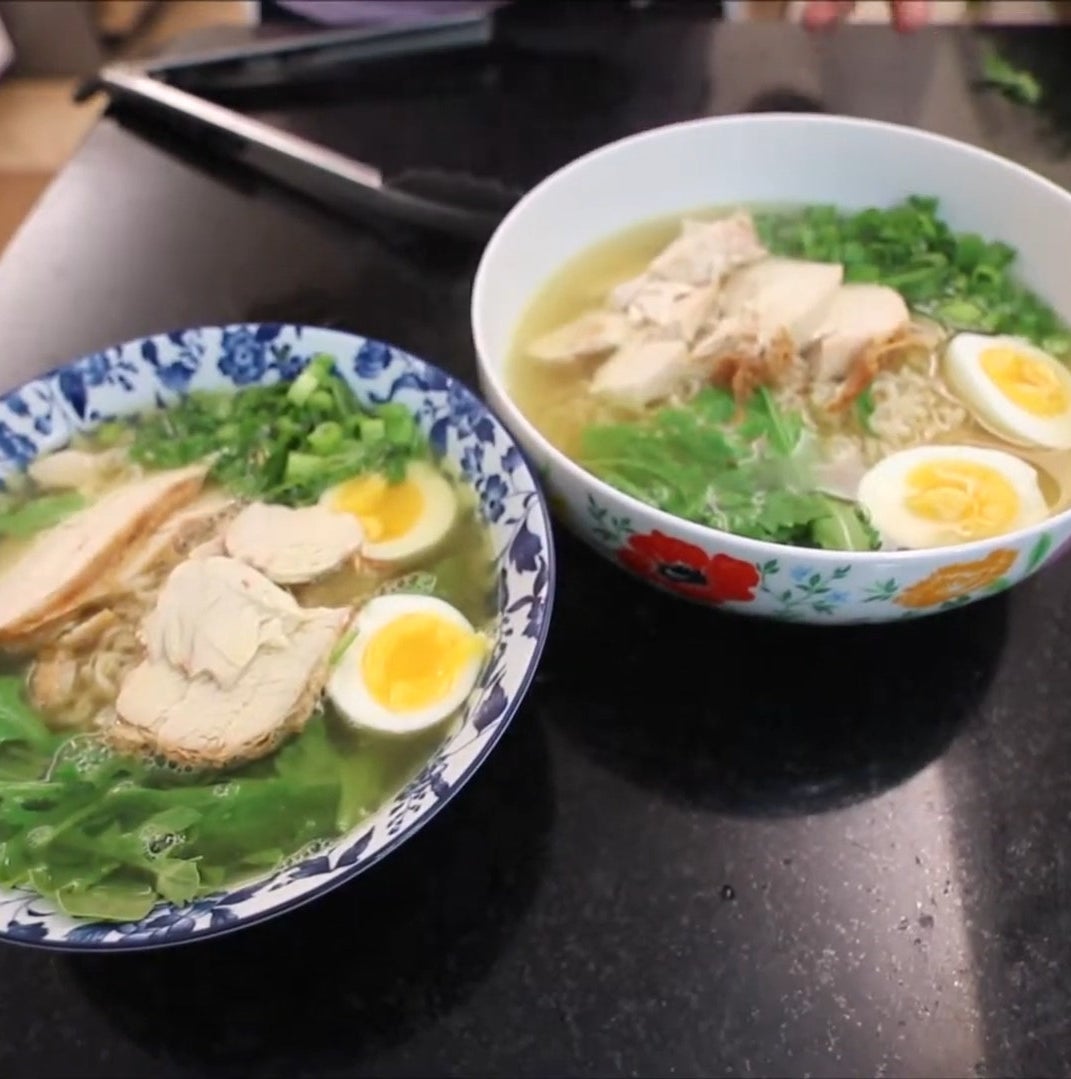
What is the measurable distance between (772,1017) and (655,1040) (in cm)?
8

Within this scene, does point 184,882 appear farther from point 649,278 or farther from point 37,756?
point 649,278

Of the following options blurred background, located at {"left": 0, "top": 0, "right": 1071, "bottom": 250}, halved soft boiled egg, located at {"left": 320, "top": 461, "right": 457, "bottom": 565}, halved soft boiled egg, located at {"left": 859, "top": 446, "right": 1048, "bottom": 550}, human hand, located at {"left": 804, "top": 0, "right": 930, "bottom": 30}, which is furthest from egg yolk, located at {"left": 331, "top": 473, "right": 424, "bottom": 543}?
blurred background, located at {"left": 0, "top": 0, "right": 1071, "bottom": 250}

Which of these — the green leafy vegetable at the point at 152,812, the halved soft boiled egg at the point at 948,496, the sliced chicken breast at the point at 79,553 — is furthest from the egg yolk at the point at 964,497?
the sliced chicken breast at the point at 79,553

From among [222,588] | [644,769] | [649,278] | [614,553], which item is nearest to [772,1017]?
[644,769]

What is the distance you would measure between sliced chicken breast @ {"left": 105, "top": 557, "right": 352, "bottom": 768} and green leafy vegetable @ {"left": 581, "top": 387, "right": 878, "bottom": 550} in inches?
10.7

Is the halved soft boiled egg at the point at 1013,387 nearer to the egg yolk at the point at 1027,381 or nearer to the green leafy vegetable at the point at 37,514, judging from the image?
the egg yolk at the point at 1027,381

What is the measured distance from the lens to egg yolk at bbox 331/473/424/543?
932mm

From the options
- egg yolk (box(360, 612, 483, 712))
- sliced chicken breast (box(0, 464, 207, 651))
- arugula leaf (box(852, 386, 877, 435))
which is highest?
sliced chicken breast (box(0, 464, 207, 651))

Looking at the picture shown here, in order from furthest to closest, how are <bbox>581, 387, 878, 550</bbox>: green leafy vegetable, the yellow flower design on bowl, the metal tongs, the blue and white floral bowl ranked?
the metal tongs
<bbox>581, 387, 878, 550</bbox>: green leafy vegetable
the yellow flower design on bowl
the blue and white floral bowl

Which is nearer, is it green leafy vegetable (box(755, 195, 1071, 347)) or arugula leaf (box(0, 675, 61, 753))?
arugula leaf (box(0, 675, 61, 753))

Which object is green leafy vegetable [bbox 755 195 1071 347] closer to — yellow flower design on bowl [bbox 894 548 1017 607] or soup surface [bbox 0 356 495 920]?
→ yellow flower design on bowl [bbox 894 548 1017 607]

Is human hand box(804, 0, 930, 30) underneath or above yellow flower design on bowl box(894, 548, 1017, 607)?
above

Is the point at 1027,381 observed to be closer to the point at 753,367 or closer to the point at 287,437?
the point at 753,367

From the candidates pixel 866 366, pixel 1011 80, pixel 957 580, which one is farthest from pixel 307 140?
pixel 957 580
